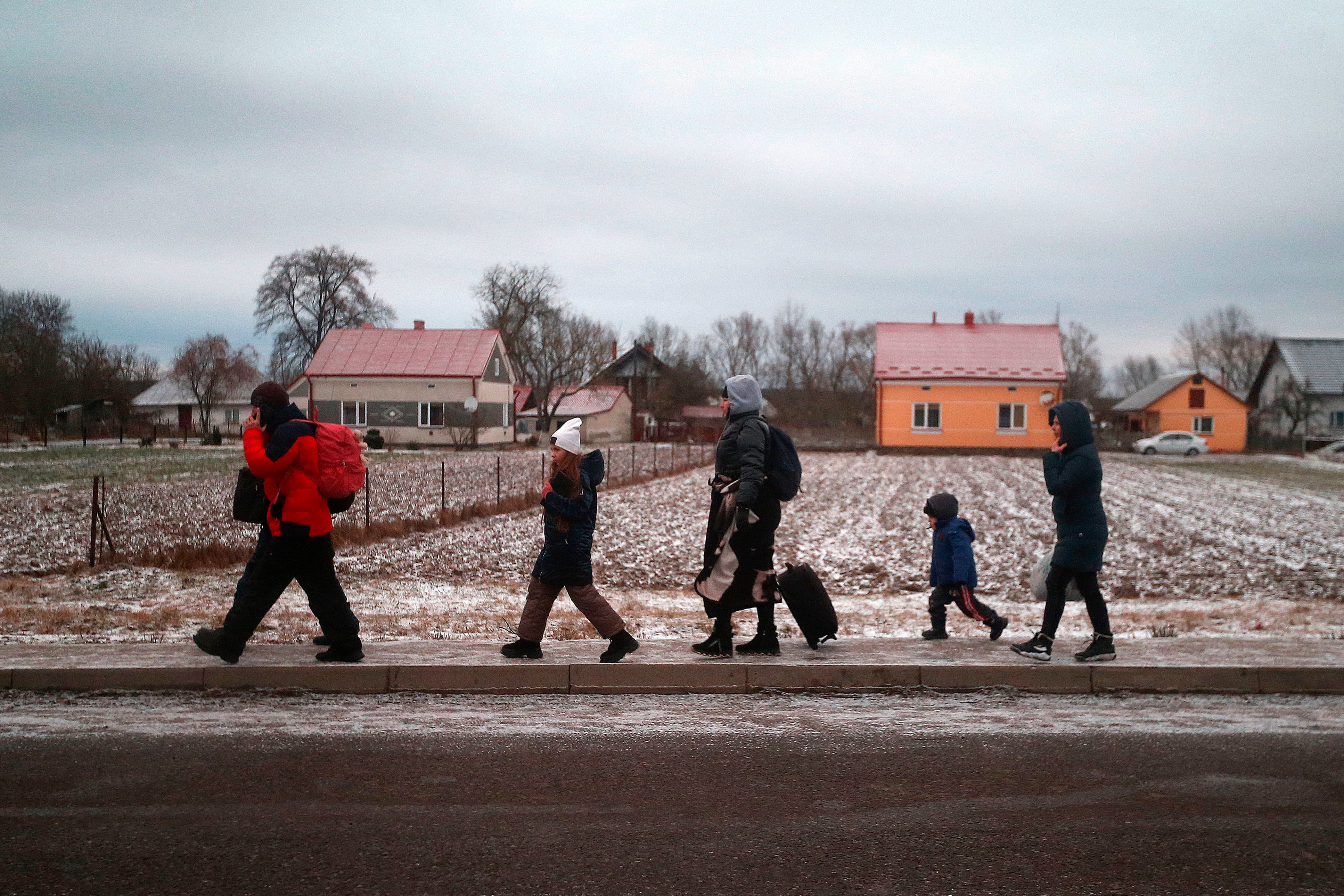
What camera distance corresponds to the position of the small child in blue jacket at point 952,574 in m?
8.16

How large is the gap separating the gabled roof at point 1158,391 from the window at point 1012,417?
14.5 meters

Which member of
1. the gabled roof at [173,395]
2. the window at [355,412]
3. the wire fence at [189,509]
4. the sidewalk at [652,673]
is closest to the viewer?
the sidewalk at [652,673]

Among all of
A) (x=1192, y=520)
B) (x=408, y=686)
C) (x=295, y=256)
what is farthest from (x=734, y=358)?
(x=408, y=686)

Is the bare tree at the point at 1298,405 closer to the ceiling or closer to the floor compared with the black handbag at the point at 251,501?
closer to the ceiling

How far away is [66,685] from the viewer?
6621mm

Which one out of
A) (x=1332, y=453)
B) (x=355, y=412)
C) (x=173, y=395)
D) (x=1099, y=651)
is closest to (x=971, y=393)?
(x=1332, y=453)

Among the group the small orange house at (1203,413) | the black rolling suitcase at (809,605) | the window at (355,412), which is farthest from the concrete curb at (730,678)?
the small orange house at (1203,413)

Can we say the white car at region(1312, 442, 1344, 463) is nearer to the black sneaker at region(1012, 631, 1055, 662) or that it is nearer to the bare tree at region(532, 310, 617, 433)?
the bare tree at region(532, 310, 617, 433)

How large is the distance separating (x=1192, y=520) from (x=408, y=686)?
56.2ft

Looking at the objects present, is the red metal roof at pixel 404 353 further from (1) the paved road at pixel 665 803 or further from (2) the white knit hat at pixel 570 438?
(1) the paved road at pixel 665 803

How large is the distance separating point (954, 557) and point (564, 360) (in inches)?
A: 2209

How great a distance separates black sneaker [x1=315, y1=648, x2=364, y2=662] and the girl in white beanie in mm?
1012

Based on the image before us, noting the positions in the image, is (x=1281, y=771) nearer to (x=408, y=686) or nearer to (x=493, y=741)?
(x=493, y=741)

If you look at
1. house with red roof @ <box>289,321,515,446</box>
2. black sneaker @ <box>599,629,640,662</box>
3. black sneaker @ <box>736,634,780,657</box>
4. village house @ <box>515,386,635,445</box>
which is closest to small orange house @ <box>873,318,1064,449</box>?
village house @ <box>515,386,635,445</box>
